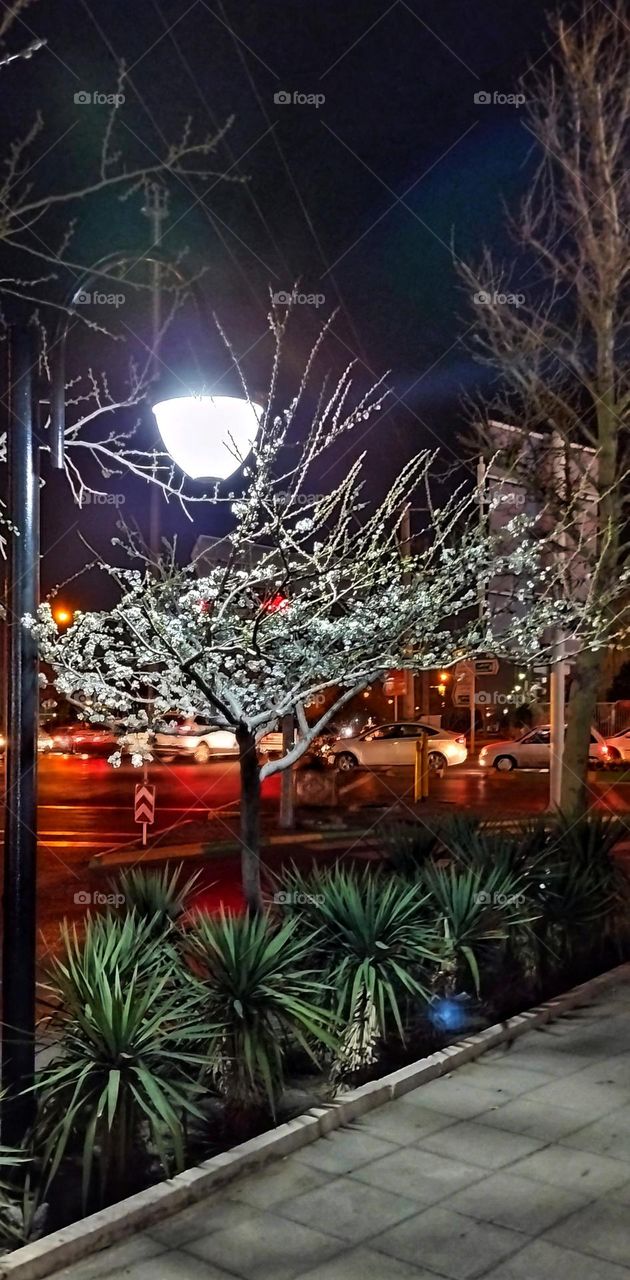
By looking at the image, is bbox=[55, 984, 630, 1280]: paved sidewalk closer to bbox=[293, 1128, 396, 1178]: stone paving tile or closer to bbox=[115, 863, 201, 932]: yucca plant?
bbox=[293, 1128, 396, 1178]: stone paving tile

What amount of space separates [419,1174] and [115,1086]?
53.7 inches

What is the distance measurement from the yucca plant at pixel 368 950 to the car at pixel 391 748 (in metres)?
22.1

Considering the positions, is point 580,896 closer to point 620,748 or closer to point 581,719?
point 581,719

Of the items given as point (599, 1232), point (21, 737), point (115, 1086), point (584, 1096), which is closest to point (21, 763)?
point (21, 737)

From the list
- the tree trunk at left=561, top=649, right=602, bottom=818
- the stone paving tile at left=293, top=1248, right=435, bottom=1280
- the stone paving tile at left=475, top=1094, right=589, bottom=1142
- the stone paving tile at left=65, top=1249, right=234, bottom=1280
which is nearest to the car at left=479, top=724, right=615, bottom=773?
the tree trunk at left=561, top=649, right=602, bottom=818

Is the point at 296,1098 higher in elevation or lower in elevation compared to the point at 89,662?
lower

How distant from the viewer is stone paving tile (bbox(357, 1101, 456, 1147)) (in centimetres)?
507

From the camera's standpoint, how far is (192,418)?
5.41 meters

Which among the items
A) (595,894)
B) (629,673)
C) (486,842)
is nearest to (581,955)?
(595,894)

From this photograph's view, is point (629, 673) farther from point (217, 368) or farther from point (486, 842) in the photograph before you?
point (217, 368)

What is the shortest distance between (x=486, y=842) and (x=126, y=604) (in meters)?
4.10

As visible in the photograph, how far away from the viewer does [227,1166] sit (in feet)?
15.1

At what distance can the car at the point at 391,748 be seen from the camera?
95.7 ft

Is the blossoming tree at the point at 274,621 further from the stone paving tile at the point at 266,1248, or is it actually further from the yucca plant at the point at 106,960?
the stone paving tile at the point at 266,1248
